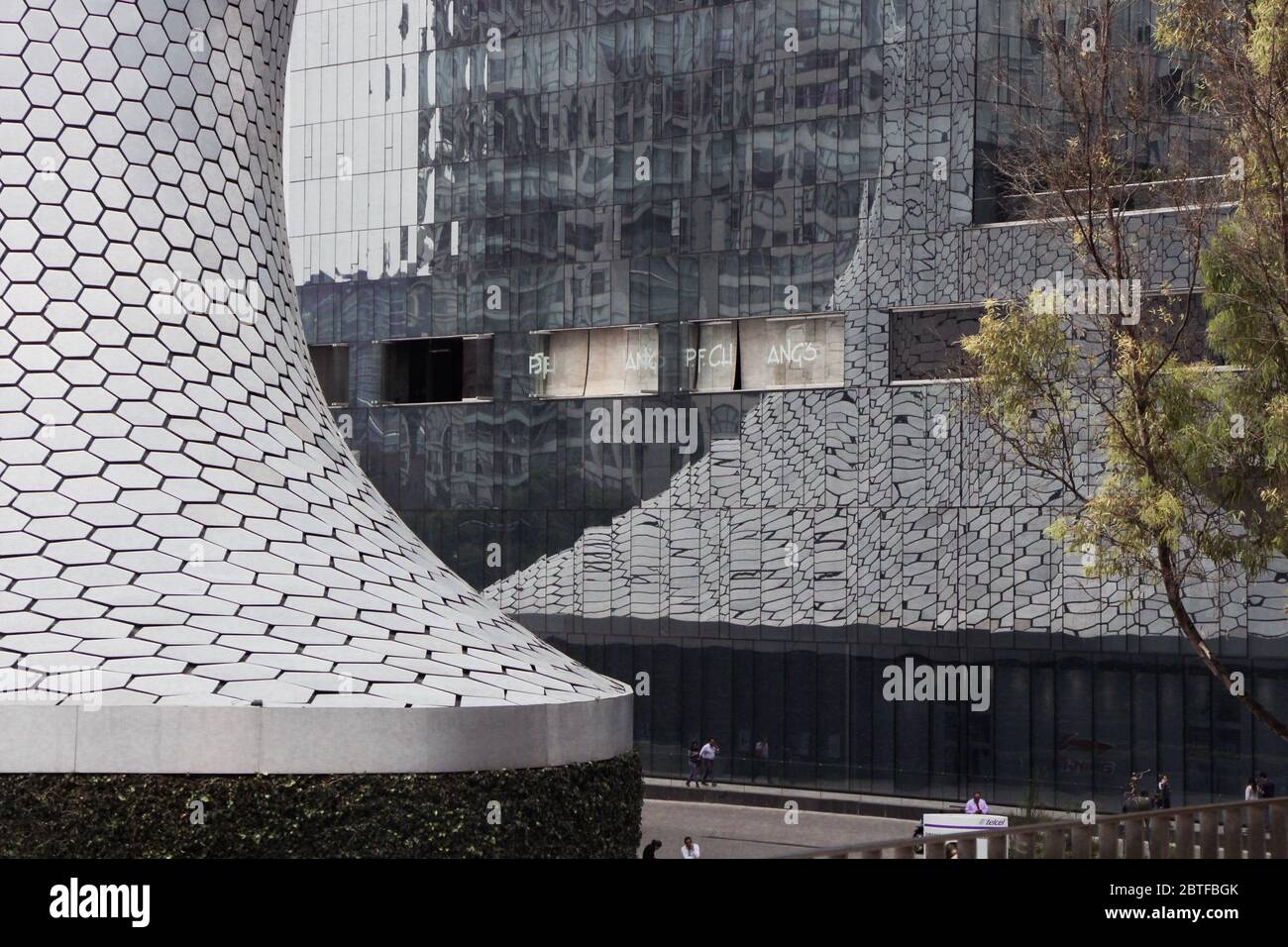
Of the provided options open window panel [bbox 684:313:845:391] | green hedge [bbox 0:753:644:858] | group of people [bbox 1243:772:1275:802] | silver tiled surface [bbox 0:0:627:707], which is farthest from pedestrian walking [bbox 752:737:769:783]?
green hedge [bbox 0:753:644:858]

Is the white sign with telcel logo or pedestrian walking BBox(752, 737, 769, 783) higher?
the white sign with telcel logo

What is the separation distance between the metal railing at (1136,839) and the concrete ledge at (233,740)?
2933mm

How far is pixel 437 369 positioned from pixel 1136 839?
31.8 m

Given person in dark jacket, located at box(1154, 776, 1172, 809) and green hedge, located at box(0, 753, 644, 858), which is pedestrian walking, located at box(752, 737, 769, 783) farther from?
green hedge, located at box(0, 753, 644, 858)

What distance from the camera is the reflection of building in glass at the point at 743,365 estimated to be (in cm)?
3472

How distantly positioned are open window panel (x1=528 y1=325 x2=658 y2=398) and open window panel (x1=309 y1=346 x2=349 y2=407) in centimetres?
572

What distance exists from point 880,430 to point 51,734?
2496cm

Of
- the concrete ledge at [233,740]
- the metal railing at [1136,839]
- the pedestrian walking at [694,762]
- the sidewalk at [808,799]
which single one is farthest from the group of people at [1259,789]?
the concrete ledge at [233,740]

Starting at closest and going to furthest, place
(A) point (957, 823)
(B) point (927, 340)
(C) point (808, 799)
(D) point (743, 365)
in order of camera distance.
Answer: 1. (A) point (957, 823)
2. (B) point (927, 340)
3. (C) point (808, 799)
4. (D) point (743, 365)

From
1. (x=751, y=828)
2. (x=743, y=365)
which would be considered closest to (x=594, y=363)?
(x=743, y=365)

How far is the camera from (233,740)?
13219 millimetres

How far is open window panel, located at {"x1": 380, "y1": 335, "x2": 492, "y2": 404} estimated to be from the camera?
42406mm

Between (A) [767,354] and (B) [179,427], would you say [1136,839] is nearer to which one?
(B) [179,427]
